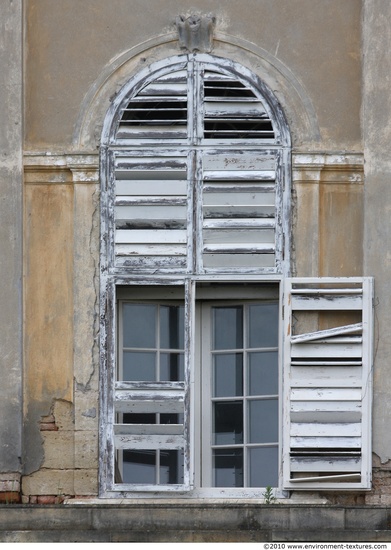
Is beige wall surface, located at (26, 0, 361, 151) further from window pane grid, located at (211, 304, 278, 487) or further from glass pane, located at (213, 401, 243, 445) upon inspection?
glass pane, located at (213, 401, 243, 445)

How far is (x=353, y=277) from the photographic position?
14867 mm

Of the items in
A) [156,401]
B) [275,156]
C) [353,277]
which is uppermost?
[275,156]

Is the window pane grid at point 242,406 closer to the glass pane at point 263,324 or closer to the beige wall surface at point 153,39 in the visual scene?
the glass pane at point 263,324

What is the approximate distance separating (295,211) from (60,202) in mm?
1861

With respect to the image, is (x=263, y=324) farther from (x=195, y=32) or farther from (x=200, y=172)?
(x=195, y=32)

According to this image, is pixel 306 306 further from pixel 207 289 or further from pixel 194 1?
pixel 194 1

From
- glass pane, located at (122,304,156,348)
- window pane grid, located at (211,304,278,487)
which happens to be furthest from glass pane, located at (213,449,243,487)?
glass pane, located at (122,304,156,348)

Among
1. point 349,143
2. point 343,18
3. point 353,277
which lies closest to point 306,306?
point 353,277

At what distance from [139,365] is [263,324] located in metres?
1.04

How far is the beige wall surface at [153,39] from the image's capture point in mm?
15234

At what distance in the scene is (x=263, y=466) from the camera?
15.1 metres

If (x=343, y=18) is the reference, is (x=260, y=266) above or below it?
below

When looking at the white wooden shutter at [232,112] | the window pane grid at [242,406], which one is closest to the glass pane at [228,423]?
the window pane grid at [242,406]

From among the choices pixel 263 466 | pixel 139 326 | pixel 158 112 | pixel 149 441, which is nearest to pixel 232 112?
pixel 158 112
